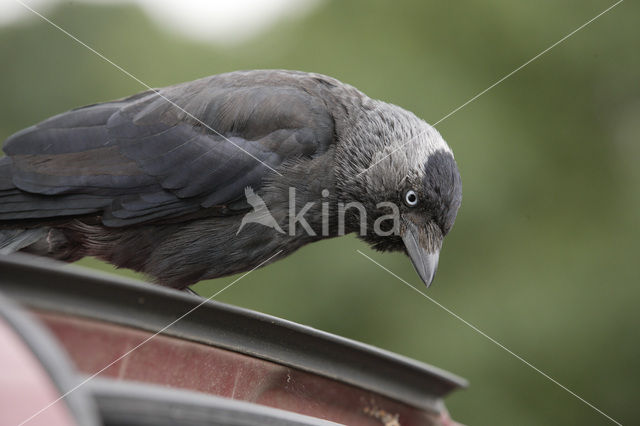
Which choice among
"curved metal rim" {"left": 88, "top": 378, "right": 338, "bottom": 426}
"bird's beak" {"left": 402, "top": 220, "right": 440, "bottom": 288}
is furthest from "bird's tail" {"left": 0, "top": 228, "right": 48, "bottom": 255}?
"curved metal rim" {"left": 88, "top": 378, "right": 338, "bottom": 426}

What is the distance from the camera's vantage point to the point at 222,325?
185cm

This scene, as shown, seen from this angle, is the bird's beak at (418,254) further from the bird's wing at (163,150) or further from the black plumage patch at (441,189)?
the bird's wing at (163,150)

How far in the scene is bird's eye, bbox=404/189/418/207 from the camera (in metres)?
3.83

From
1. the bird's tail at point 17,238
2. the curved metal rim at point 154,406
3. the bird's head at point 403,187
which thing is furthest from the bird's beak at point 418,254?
the curved metal rim at point 154,406

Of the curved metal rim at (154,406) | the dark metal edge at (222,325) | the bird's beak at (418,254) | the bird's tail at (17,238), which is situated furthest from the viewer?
the bird's beak at (418,254)

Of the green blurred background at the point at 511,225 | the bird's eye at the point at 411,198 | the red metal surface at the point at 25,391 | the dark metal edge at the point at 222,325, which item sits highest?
the red metal surface at the point at 25,391

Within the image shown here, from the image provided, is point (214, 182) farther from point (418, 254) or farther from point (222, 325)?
point (222, 325)

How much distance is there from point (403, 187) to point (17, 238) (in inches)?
69.9

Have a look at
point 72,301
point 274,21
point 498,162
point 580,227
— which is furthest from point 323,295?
point 72,301

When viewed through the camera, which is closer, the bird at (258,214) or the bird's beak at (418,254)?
the bird at (258,214)

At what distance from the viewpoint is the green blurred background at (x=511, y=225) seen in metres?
8.28

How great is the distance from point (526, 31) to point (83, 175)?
6992mm

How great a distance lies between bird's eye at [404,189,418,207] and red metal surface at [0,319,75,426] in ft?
9.26

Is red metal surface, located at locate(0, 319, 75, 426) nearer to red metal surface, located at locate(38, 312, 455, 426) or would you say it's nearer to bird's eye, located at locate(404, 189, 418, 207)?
red metal surface, located at locate(38, 312, 455, 426)
